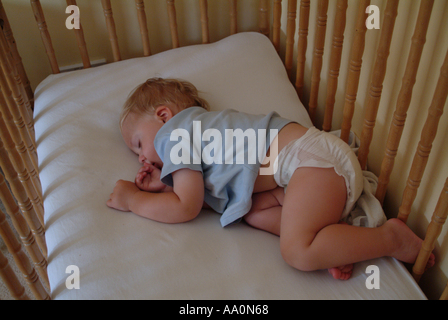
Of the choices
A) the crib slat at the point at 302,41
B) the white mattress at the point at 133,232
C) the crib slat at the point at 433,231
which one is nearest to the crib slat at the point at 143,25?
the white mattress at the point at 133,232

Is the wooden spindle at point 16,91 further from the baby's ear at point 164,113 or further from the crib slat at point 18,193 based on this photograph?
the baby's ear at point 164,113

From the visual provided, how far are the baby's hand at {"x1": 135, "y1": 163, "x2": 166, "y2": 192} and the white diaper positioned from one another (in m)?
0.29

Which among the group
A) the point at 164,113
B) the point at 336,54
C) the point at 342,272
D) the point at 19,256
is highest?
the point at 336,54

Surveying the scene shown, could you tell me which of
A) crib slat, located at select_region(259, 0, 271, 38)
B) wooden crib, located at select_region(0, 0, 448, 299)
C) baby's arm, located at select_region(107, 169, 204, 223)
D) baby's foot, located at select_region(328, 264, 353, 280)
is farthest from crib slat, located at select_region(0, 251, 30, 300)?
crib slat, located at select_region(259, 0, 271, 38)

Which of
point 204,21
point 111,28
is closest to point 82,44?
point 111,28

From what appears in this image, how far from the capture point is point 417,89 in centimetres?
81

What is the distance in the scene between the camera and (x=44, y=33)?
1150 millimetres

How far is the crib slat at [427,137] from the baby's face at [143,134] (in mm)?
578

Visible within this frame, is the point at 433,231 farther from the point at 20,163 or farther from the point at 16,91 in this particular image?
the point at 16,91

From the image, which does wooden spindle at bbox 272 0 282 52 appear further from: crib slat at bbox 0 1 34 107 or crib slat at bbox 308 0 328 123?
crib slat at bbox 0 1 34 107

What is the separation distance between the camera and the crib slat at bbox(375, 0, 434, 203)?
0.65 m

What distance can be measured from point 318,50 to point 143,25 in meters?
0.57

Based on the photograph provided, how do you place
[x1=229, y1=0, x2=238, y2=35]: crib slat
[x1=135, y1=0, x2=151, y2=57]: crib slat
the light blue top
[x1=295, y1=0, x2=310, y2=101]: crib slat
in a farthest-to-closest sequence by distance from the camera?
[x1=229, y1=0, x2=238, y2=35]: crib slat
[x1=135, y1=0, x2=151, y2=57]: crib slat
[x1=295, y1=0, x2=310, y2=101]: crib slat
the light blue top
